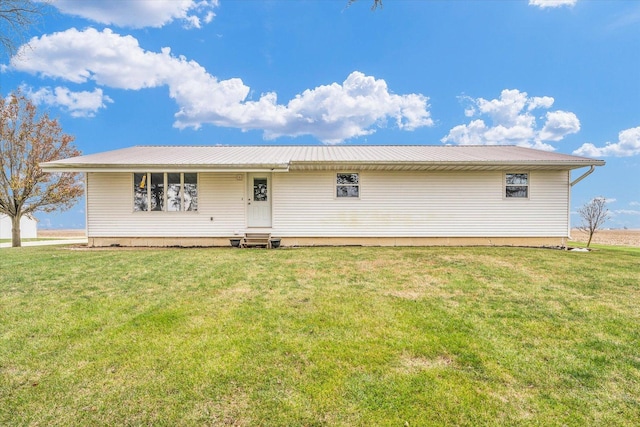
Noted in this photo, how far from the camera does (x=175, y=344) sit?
12.0 feet

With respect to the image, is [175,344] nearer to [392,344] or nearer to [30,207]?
[392,344]

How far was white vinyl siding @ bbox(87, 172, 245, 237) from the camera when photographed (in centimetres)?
1105

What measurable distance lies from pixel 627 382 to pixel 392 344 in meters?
2.18

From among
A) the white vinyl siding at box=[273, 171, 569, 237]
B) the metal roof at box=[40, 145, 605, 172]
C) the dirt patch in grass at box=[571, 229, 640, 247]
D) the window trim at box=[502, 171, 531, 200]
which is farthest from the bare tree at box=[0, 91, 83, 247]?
the dirt patch in grass at box=[571, 229, 640, 247]

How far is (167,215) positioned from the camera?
11078 mm

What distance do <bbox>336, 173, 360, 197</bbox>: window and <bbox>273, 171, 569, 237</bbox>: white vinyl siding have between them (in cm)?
20

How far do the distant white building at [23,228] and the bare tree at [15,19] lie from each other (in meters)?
16.8

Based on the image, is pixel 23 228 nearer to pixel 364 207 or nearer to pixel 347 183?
pixel 347 183

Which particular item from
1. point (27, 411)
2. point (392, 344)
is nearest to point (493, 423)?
point (392, 344)

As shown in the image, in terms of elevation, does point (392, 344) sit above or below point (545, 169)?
below

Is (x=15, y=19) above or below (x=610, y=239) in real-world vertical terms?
above

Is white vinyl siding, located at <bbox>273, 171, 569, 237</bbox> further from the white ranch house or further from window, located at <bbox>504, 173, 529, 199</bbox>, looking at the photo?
window, located at <bbox>504, 173, 529, 199</bbox>

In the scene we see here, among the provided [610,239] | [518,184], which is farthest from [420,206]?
[610,239]

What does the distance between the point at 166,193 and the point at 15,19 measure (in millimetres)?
5592
